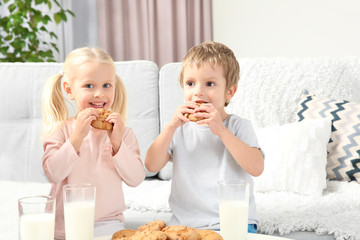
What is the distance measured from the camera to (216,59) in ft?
4.46

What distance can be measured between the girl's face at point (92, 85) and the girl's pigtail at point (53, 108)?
119 millimetres

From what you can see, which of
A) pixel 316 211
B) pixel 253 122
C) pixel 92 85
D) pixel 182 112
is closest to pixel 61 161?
pixel 92 85

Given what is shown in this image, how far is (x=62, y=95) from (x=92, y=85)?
0.19 m

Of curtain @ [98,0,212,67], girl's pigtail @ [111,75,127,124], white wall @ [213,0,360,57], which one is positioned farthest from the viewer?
curtain @ [98,0,212,67]

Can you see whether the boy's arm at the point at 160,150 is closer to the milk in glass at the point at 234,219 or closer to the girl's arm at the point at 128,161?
the girl's arm at the point at 128,161

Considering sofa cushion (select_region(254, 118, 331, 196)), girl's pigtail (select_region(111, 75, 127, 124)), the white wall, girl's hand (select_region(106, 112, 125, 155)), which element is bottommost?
sofa cushion (select_region(254, 118, 331, 196))

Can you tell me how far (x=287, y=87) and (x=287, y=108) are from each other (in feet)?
0.31

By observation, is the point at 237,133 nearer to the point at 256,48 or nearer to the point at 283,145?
the point at 283,145

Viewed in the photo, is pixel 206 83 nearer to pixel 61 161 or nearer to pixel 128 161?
pixel 128 161

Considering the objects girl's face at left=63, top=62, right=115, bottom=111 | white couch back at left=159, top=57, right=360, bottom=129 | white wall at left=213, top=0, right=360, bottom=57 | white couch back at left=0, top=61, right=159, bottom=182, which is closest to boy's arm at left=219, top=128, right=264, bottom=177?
girl's face at left=63, top=62, right=115, bottom=111

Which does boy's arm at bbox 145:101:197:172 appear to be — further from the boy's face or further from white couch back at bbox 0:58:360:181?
white couch back at bbox 0:58:360:181

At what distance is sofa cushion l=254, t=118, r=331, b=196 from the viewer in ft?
5.76

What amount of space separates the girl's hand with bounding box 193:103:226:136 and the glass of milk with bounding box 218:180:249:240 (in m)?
0.38

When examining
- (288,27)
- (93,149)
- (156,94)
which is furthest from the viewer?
(288,27)
